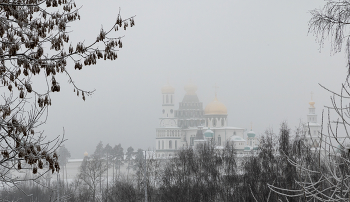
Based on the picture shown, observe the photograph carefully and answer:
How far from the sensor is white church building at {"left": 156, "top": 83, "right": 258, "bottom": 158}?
9428cm

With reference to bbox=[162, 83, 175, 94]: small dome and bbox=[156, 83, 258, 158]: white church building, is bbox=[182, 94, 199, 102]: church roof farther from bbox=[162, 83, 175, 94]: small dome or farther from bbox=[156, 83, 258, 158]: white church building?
bbox=[162, 83, 175, 94]: small dome

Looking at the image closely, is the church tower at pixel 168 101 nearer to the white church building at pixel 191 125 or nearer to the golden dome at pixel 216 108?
the white church building at pixel 191 125

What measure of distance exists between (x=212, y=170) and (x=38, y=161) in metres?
27.9

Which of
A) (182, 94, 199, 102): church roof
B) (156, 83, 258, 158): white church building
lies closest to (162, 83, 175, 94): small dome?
(156, 83, 258, 158): white church building

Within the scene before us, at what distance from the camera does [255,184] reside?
26.3 meters

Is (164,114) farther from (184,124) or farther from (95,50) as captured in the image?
(95,50)

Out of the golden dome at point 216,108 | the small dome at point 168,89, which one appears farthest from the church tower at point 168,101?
the golden dome at point 216,108

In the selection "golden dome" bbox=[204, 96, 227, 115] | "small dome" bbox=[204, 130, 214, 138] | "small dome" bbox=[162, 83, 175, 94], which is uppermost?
"small dome" bbox=[162, 83, 175, 94]

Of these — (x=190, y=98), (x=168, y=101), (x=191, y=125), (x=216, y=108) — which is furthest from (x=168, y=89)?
(x=216, y=108)

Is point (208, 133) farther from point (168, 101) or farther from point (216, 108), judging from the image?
point (168, 101)

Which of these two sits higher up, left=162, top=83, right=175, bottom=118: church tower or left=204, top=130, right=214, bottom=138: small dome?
left=162, top=83, right=175, bottom=118: church tower

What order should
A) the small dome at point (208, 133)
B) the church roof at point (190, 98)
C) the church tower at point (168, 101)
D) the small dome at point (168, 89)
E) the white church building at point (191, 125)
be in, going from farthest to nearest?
1. the church roof at point (190, 98)
2. the small dome at point (168, 89)
3. the church tower at point (168, 101)
4. the white church building at point (191, 125)
5. the small dome at point (208, 133)

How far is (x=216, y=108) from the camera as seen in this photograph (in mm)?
96375

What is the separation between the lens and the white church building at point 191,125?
94275 mm
